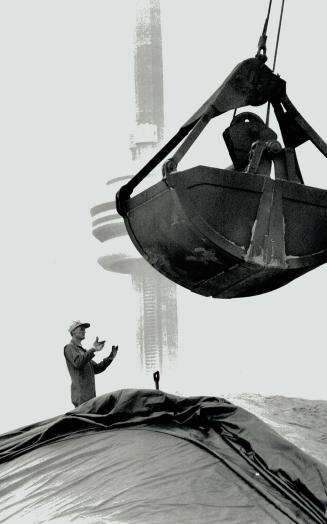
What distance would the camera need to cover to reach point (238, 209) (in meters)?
4.24

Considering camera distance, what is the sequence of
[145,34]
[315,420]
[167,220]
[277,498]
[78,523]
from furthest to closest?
[145,34] → [315,420] → [167,220] → [277,498] → [78,523]

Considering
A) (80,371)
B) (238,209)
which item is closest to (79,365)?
(80,371)

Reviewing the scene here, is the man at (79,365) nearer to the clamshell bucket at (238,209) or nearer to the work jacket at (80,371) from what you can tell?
the work jacket at (80,371)

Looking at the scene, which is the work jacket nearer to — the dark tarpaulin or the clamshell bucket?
the dark tarpaulin

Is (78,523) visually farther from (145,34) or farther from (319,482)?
(145,34)

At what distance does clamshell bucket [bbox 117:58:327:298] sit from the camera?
13.5ft

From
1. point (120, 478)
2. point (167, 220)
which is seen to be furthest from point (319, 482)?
point (167, 220)

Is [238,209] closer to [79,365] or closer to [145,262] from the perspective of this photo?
[79,365]

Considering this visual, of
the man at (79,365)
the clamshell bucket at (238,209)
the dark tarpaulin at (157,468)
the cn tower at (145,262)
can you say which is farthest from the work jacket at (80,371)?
the cn tower at (145,262)

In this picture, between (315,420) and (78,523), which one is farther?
(315,420)

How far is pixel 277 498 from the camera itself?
395cm

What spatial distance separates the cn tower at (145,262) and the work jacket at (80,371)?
3335cm

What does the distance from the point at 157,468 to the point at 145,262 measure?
38.2m

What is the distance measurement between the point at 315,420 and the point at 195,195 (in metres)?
3.65
